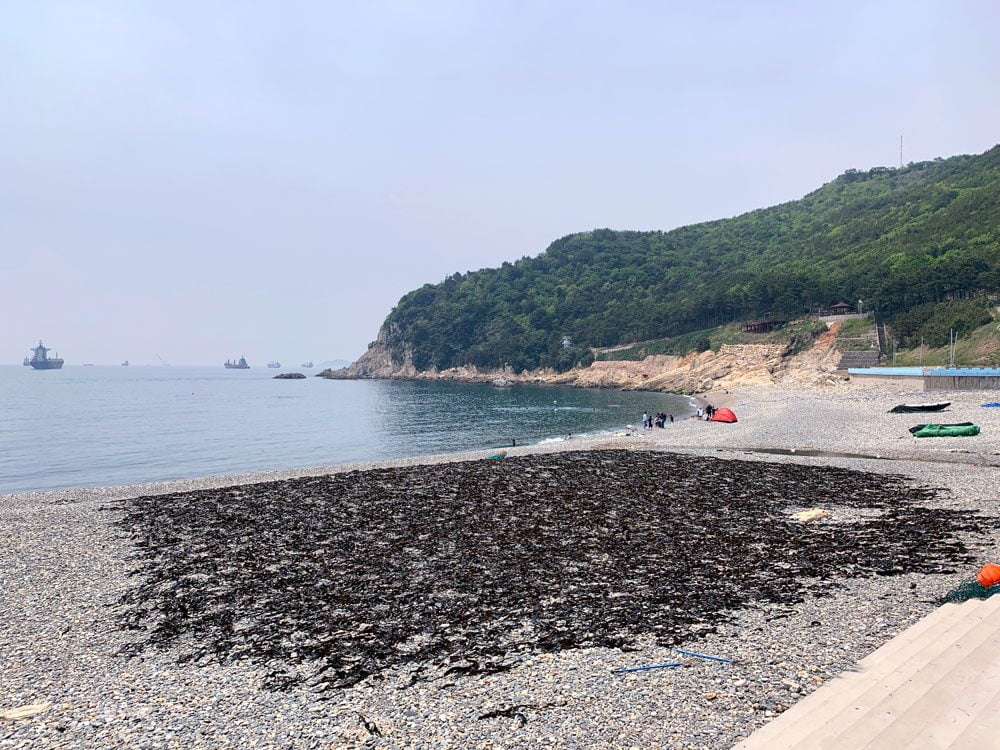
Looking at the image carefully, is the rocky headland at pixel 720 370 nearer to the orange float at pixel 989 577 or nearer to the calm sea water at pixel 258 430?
the calm sea water at pixel 258 430

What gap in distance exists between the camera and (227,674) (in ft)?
36.0

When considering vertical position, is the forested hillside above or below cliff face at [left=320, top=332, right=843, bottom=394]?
above

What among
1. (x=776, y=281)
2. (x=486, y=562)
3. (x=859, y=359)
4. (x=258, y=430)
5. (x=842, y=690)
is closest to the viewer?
(x=842, y=690)

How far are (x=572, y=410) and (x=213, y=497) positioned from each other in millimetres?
61176

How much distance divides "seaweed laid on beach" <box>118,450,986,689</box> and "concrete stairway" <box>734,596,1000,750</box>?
10.4 feet

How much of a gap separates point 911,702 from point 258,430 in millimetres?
70038

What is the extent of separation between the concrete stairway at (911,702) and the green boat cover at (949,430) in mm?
33984

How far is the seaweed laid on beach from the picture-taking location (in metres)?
12.0

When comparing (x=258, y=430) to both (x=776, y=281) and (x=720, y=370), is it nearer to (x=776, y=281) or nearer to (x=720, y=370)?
(x=720, y=370)

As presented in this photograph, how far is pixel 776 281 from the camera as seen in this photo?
120m

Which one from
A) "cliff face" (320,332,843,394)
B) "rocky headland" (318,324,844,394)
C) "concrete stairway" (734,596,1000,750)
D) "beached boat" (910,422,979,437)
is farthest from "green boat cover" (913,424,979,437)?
"cliff face" (320,332,843,394)

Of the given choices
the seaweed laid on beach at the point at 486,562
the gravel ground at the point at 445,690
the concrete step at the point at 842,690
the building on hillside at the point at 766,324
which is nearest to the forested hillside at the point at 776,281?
the building on hillside at the point at 766,324

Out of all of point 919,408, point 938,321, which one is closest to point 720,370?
point 938,321

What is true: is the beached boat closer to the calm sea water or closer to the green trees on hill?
the calm sea water
